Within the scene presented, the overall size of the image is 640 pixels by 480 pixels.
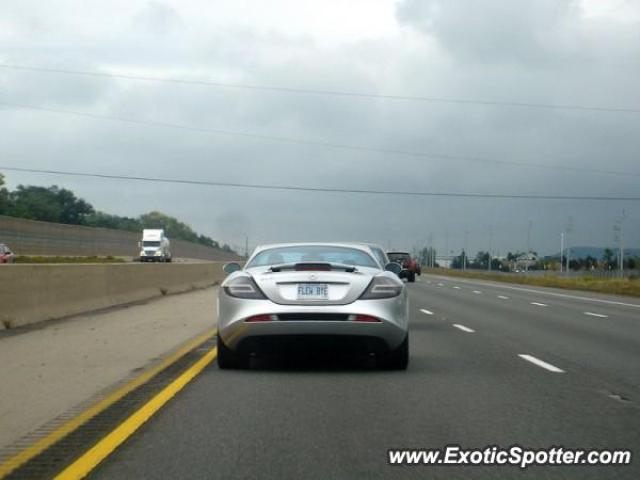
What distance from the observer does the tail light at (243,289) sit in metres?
10.7

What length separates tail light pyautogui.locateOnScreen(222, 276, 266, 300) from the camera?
1066 centimetres

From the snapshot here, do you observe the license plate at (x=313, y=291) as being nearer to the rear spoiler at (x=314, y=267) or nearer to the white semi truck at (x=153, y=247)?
the rear spoiler at (x=314, y=267)

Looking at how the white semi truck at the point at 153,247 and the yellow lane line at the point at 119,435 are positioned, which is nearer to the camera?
the yellow lane line at the point at 119,435

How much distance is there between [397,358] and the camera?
11031 millimetres

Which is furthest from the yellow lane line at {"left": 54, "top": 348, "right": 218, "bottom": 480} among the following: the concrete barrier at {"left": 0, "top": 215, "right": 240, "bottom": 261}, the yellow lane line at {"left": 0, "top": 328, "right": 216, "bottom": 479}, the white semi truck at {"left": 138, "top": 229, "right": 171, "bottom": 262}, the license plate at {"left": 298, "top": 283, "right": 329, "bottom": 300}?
the white semi truck at {"left": 138, "top": 229, "right": 171, "bottom": 262}

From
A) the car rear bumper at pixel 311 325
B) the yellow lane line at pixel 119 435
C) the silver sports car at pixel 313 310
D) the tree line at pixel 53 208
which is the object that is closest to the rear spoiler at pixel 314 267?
the silver sports car at pixel 313 310

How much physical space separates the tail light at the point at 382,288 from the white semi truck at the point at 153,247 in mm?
65144

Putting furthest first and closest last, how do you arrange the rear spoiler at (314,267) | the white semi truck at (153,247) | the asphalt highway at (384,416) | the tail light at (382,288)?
the white semi truck at (153,247), the rear spoiler at (314,267), the tail light at (382,288), the asphalt highway at (384,416)

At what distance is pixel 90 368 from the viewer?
11.4 meters

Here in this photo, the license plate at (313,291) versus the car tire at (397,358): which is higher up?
the license plate at (313,291)

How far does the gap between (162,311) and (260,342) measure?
12.4 metres

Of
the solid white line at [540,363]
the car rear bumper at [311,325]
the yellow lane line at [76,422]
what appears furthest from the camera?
the solid white line at [540,363]

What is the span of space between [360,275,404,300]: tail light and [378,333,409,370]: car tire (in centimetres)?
56

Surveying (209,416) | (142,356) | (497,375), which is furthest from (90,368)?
(497,375)
